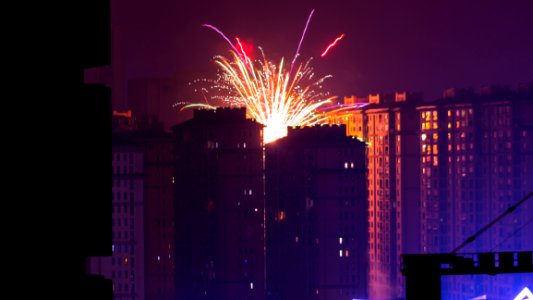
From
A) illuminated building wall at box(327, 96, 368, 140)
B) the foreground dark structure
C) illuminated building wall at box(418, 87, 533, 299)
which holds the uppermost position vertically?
illuminated building wall at box(327, 96, 368, 140)

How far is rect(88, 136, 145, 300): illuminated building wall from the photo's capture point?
229 feet

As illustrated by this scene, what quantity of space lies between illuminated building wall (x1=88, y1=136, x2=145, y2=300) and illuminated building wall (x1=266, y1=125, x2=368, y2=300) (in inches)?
Answer: 413

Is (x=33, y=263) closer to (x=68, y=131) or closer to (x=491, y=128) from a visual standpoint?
(x=68, y=131)

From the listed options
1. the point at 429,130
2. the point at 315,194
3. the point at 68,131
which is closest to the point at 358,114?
the point at 429,130

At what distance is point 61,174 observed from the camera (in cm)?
473

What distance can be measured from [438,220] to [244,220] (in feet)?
62.1

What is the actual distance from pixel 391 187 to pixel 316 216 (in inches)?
697

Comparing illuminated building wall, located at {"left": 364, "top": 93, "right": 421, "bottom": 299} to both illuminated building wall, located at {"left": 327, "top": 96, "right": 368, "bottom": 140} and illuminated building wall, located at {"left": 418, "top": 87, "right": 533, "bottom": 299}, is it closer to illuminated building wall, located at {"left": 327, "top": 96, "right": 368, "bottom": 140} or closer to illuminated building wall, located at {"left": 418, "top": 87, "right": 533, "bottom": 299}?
illuminated building wall, located at {"left": 327, "top": 96, "right": 368, "bottom": 140}

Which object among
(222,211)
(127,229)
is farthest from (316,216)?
(127,229)

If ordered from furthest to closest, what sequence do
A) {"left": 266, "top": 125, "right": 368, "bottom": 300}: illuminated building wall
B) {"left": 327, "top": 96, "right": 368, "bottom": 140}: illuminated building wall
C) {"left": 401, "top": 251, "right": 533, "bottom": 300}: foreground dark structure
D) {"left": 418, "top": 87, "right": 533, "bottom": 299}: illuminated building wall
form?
→ 1. {"left": 327, "top": 96, "right": 368, "bottom": 140}: illuminated building wall
2. {"left": 418, "top": 87, "right": 533, "bottom": 299}: illuminated building wall
3. {"left": 266, "top": 125, "right": 368, "bottom": 300}: illuminated building wall
4. {"left": 401, "top": 251, "right": 533, "bottom": 300}: foreground dark structure

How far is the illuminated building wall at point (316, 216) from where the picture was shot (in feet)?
206

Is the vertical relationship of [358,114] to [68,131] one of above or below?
above

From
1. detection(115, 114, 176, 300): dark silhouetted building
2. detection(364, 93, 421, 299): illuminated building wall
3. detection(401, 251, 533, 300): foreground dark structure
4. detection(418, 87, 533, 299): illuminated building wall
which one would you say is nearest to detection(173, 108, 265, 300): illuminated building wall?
detection(115, 114, 176, 300): dark silhouetted building

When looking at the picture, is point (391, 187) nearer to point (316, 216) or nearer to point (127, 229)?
point (316, 216)
